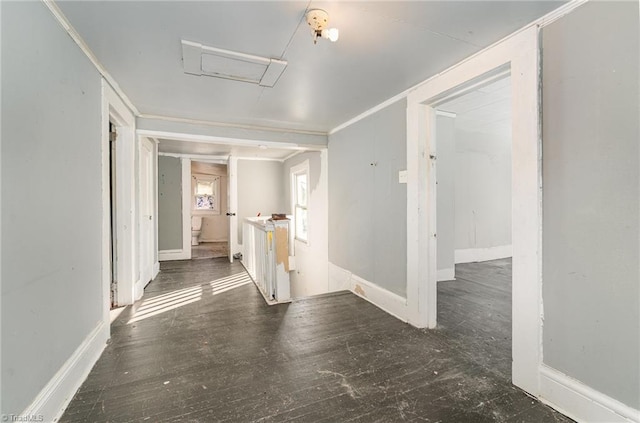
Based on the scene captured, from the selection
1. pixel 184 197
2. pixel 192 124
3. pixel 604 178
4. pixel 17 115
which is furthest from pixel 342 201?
pixel 184 197

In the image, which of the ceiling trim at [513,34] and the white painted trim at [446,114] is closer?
the ceiling trim at [513,34]

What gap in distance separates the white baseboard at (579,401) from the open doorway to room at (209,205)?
7.71m

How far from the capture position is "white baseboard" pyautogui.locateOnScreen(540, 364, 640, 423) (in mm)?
1256

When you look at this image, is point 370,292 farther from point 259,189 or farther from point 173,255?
point 173,255

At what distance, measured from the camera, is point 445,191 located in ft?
13.3

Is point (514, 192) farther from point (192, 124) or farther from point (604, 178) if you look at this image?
point (192, 124)

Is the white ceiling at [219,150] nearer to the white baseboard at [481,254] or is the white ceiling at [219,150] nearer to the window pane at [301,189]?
the window pane at [301,189]

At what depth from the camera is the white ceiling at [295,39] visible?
143 cm

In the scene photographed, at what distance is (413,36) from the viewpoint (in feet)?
5.57

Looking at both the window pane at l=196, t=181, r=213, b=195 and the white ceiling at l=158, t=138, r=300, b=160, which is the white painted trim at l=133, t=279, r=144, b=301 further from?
the window pane at l=196, t=181, r=213, b=195

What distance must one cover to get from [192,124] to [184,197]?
2584mm

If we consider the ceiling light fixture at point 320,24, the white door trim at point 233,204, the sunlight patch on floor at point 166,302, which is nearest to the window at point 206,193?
the white door trim at point 233,204

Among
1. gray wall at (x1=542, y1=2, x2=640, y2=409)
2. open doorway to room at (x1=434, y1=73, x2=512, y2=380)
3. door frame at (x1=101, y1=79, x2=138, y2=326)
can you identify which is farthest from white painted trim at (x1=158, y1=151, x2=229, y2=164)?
gray wall at (x1=542, y1=2, x2=640, y2=409)

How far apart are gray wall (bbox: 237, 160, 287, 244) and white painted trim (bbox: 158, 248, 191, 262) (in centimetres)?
108
